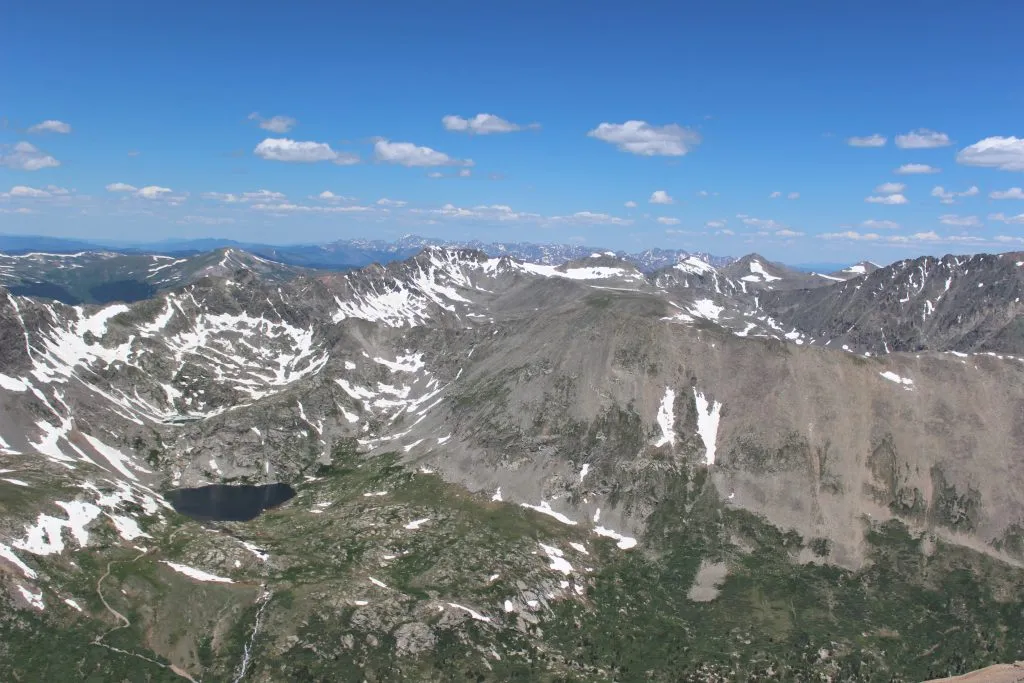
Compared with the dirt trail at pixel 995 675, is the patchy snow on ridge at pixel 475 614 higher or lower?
higher

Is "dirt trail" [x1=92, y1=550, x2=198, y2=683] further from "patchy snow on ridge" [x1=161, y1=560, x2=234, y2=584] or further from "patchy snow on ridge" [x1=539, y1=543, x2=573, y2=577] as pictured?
"patchy snow on ridge" [x1=539, y1=543, x2=573, y2=577]

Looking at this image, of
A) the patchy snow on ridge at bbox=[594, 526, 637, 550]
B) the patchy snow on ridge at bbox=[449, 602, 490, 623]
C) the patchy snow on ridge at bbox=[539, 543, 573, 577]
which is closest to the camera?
the patchy snow on ridge at bbox=[449, 602, 490, 623]

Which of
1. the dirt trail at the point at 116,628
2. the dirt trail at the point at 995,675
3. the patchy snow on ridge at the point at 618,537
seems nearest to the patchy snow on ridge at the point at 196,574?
the dirt trail at the point at 116,628

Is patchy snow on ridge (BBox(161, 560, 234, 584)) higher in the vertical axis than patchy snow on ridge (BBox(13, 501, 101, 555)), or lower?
lower

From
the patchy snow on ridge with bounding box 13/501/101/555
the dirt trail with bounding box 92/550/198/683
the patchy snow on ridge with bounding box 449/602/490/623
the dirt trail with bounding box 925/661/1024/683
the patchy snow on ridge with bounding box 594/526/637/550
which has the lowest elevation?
the dirt trail with bounding box 925/661/1024/683

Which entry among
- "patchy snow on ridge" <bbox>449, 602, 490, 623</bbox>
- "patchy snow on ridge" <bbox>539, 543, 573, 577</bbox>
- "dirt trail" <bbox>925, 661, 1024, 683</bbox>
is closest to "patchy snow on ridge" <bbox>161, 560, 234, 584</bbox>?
"patchy snow on ridge" <bbox>449, 602, 490, 623</bbox>

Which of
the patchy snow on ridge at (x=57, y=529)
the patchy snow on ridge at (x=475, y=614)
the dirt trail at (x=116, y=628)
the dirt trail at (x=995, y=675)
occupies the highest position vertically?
the patchy snow on ridge at (x=57, y=529)

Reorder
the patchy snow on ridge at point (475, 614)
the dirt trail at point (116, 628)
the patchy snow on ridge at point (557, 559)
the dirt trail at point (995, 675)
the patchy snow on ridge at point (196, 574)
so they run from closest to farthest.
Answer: the dirt trail at point (116, 628) < the dirt trail at point (995, 675) < the patchy snow on ridge at point (196, 574) < the patchy snow on ridge at point (475, 614) < the patchy snow on ridge at point (557, 559)

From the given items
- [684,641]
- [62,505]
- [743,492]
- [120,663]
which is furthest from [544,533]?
[62,505]

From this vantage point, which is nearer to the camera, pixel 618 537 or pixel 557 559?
pixel 557 559

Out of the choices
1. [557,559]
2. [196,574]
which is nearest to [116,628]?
[196,574]

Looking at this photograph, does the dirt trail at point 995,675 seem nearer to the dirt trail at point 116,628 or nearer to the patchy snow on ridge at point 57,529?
the dirt trail at point 116,628

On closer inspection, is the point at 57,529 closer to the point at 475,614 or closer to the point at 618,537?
the point at 475,614
